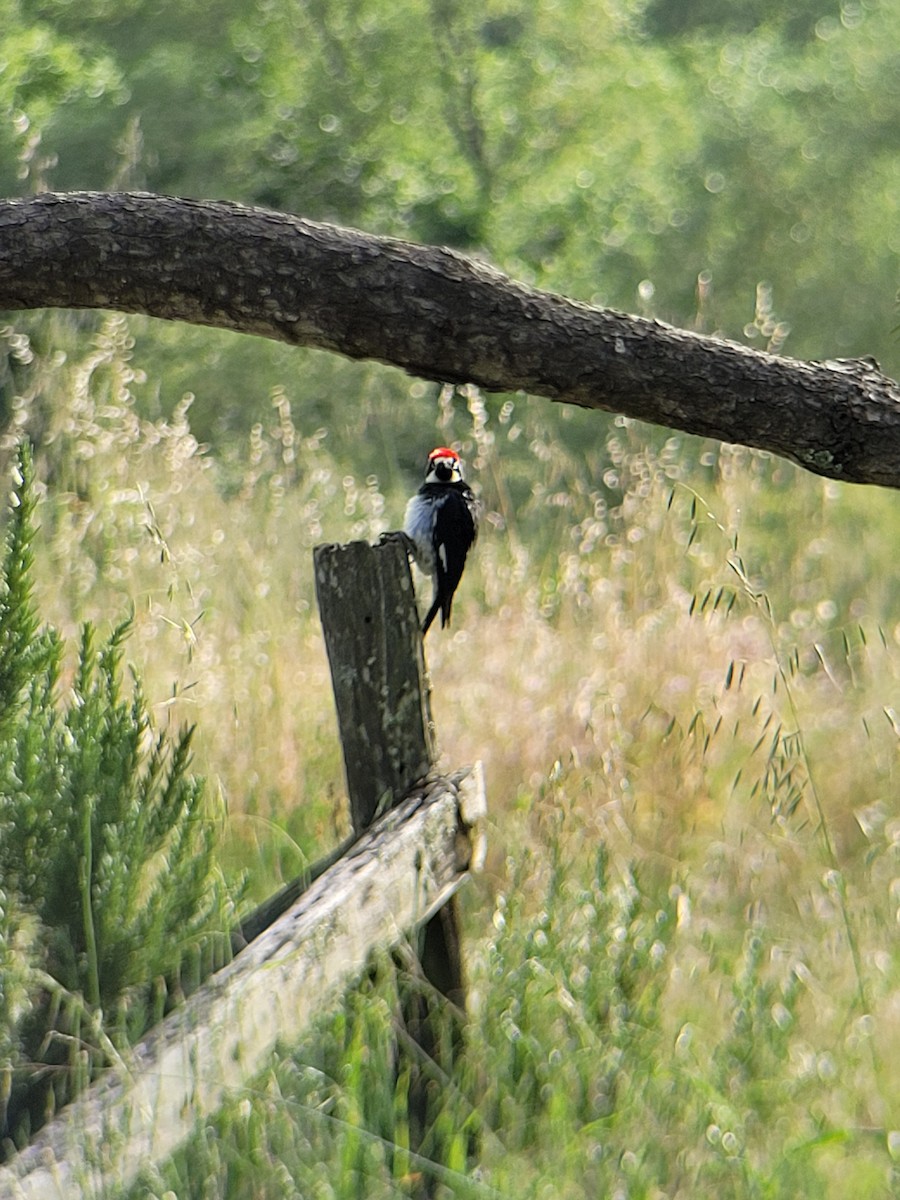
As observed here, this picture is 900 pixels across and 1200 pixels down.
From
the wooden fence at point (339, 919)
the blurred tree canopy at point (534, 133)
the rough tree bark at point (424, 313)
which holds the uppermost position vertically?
the blurred tree canopy at point (534, 133)

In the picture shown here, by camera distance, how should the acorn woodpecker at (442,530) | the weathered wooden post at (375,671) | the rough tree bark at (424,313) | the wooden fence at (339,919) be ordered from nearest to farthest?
1. the wooden fence at (339,919)
2. the rough tree bark at (424,313)
3. the weathered wooden post at (375,671)
4. the acorn woodpecker at (442,530)

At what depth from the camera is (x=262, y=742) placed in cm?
363

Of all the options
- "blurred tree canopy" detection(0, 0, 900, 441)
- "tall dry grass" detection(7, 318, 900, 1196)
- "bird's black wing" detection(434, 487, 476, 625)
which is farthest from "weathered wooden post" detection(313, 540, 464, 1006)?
"blurred tree canopy" detection(0, 0, 900, 441)

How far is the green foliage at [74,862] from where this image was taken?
6.07 ft

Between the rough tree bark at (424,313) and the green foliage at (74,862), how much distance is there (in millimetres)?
317

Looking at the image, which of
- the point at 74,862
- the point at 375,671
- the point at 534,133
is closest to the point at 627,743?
the point at 375,671

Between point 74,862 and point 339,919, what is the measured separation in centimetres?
38

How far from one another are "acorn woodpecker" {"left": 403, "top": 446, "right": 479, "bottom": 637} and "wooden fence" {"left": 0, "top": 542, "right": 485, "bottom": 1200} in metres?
0.31

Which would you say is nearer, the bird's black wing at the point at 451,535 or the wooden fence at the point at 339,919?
the wooden fence at the point at 339,919

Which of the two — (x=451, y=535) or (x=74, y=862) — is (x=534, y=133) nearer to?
(x=451, y=535)

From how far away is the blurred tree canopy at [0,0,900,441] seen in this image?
35.0 feet

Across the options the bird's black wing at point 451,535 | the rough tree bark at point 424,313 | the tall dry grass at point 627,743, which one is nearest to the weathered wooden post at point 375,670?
the tall dry grass at point 627,743

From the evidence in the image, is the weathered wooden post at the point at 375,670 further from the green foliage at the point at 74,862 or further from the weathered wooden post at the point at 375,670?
the green foliage at the point at 74,862

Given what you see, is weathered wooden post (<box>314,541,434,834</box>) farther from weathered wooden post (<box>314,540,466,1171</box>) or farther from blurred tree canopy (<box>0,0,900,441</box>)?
blurred tree canopy (<box>0,0,900,441</box>)
